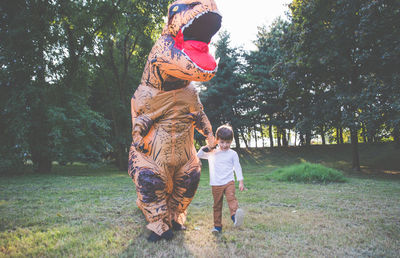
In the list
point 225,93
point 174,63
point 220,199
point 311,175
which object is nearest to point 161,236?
point 220,199

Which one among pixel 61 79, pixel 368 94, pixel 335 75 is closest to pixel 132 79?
pixel 61 79

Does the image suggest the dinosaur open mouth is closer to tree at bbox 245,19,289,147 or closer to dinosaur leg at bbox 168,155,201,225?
dinosaur leg at bbox 168,155,201,225

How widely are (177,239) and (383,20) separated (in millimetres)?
10829

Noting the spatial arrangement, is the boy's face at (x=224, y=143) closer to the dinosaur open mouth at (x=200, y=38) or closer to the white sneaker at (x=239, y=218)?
the white sneaker at (x=239, y=218)

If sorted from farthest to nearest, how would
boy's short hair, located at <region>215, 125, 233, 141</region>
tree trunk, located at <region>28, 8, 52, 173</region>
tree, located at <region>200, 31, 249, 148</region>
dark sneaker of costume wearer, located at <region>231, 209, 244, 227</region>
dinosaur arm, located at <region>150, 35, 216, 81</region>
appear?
tree, located at <region>200, 31, 249, 148</region> < tree trunk, located at <region>28, 8, 52, 173</region> < boy's short hair, located at <region>215, 125, 233, 141</region> < dark sneaker of costume wearer, located at <region>231, 209, 244, 227</region> < dinosaur arm, located at <region>150, 35, 216, 81</region>

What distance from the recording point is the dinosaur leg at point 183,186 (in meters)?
2.96

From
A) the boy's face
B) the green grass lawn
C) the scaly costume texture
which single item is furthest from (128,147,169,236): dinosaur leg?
the boy's face

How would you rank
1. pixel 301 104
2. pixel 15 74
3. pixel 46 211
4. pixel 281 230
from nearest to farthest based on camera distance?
1. pixel 281 230
2. pixel 46 211
3. pixel 15 74
4. pixel 301 104

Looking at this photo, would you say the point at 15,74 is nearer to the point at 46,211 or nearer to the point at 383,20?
the point at 46,211

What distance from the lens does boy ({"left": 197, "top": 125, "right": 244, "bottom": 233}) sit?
124 inches

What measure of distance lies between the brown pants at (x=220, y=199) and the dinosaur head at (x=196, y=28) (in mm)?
1568

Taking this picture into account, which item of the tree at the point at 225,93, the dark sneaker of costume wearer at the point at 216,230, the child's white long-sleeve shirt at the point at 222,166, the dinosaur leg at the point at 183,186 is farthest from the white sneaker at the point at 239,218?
the tree at the point at 225,93

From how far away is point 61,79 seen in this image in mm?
12469

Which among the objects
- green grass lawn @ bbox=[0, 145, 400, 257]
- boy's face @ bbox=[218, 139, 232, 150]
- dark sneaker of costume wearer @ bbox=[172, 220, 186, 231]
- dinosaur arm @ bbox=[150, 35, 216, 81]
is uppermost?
dinosaur arm @ bbox=[150, 35, 216, 81]
